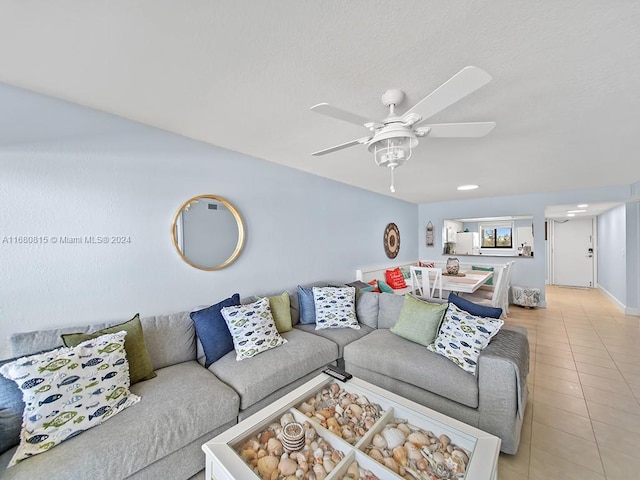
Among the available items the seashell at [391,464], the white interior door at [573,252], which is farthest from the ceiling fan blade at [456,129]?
the white interior door at [573,252]

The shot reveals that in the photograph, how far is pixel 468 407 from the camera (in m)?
1.69

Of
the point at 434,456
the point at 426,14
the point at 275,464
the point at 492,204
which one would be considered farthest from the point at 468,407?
the point at 492,204

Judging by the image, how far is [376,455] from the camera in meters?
1.11

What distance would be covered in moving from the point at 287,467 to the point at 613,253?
7.26 m

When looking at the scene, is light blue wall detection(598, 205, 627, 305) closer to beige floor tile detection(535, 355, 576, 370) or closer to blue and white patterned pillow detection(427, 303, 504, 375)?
beige floor tile detection(535, 355, 576, 370)

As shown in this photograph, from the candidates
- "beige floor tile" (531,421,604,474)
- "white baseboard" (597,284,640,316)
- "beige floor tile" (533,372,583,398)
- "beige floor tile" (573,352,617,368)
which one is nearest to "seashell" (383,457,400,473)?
"beige floor tile" (531,421,604,474)

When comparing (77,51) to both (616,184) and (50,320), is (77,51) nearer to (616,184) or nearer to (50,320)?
(50,320)

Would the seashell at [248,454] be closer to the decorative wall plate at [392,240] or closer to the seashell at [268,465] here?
the seashell at [268,465]

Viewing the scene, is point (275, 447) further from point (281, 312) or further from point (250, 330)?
point (281, 312)

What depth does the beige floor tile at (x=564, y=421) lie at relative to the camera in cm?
178

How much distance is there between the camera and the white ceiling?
1.03 meters

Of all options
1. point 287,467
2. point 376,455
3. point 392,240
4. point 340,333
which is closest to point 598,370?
point 340,333

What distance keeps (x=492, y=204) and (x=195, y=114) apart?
5.62 meters

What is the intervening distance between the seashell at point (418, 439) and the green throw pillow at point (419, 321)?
98cm
